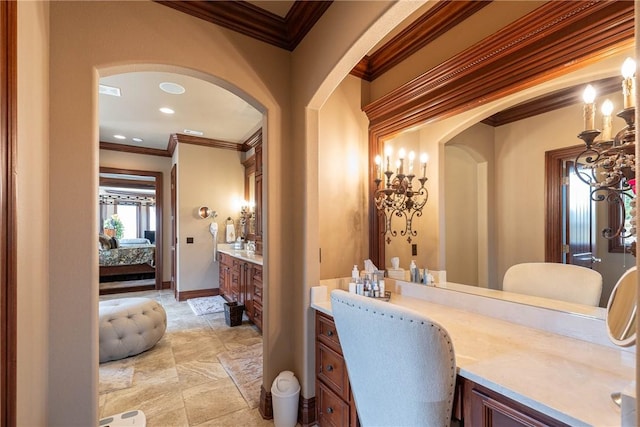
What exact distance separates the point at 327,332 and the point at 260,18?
2.18 metres

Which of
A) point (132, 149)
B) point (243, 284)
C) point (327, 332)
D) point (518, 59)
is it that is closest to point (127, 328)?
point (243, 284)

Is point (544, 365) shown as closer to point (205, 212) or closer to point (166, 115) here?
point (166, 115)

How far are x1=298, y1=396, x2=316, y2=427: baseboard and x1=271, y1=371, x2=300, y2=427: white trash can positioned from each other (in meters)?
0.05

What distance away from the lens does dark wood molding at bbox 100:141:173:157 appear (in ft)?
17.2

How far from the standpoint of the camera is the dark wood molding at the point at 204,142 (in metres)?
4.92

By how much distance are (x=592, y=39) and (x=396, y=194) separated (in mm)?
1292

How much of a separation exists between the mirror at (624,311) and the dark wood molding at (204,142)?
18.0 feet

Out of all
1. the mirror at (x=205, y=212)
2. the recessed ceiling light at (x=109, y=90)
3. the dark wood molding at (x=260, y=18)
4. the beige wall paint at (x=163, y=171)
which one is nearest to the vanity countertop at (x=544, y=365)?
the dark wood molding at (x=260, y=18)

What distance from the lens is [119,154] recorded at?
5461 mm

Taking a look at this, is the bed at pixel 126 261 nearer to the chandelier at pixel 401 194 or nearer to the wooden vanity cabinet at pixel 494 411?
the chandelier at pixel 401 194

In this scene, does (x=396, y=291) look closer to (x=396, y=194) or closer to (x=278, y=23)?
(x=396, y=194)

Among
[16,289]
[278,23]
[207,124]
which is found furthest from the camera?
[207,124]

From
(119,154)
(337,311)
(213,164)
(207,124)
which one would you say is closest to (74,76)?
(337,311)

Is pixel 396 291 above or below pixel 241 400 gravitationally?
above
